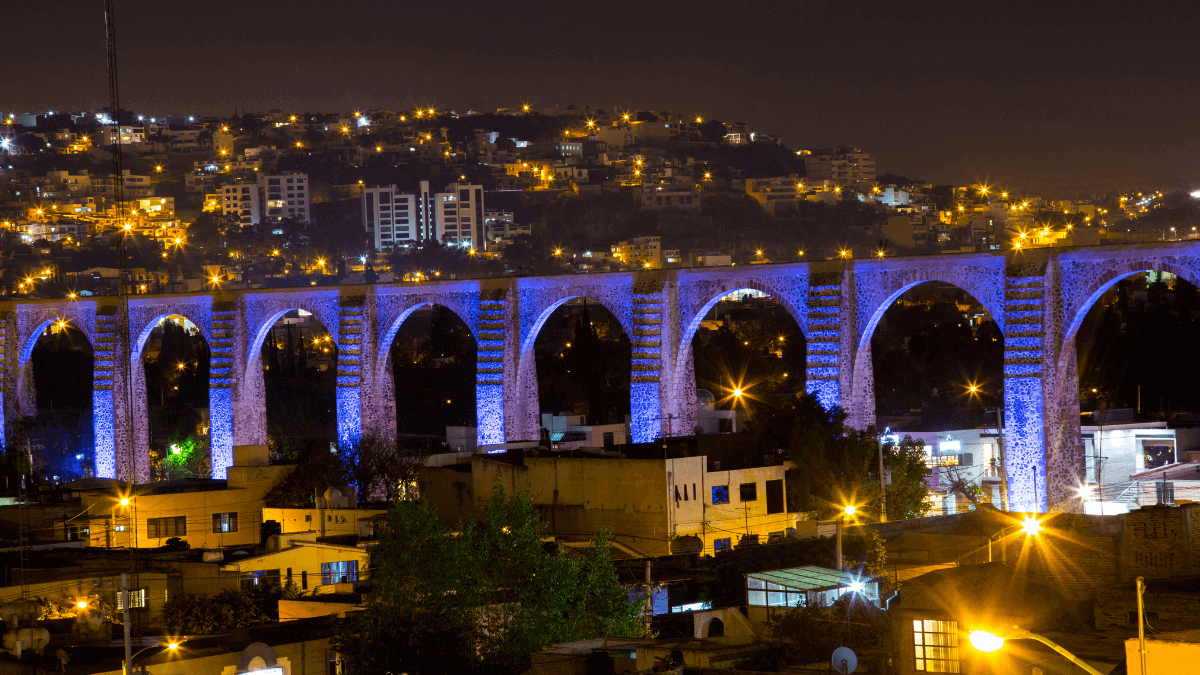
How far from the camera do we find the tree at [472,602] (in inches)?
771

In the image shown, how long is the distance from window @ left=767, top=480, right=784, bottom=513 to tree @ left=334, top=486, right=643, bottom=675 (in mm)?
12357

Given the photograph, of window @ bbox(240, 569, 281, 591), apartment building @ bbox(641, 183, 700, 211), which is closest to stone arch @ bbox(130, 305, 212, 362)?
window @ bbox(240, 569, 281, 591)

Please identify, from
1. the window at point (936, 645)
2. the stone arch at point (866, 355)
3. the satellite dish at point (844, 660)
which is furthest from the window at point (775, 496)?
the window at point (936, 645)

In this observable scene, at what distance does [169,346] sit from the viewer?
103 metres

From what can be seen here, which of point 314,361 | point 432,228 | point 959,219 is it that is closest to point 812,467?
point 314,361

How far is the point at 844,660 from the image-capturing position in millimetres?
15008

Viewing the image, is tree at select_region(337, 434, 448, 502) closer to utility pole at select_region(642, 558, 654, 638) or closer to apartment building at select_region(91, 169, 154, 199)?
utility pole at select_region(642, 558, 654, 638)

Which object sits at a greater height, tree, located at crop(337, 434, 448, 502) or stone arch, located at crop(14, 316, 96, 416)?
stone arch, located at crop(14, 316, 96, 416)

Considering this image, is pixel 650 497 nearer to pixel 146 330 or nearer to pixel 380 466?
pixel 380 466

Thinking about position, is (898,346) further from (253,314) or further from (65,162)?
(65,162)

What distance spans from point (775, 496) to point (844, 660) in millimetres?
20608

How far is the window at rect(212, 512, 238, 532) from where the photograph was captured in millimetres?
38534

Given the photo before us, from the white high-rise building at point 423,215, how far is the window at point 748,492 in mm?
153734

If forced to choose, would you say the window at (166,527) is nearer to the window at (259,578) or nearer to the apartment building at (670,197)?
the window at (259,578)
